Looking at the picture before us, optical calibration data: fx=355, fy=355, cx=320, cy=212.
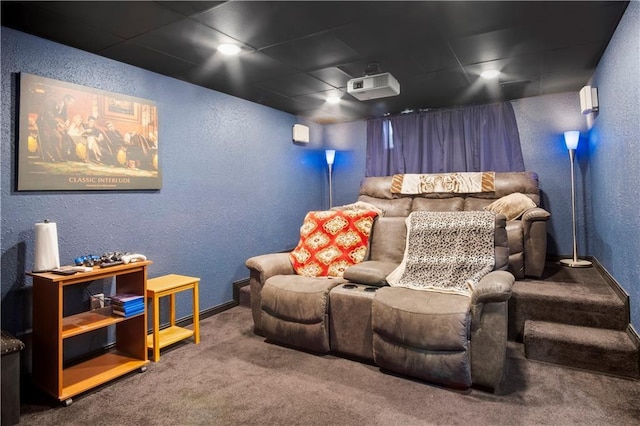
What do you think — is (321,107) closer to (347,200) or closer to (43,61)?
(347,200)

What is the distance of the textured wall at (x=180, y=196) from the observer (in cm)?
226

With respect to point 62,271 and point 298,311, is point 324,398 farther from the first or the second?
point 62,271

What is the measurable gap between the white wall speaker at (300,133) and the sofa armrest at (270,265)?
210cm

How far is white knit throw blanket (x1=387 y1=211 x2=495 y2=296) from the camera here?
2.49 metres

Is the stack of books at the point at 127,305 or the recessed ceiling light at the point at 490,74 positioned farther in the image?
the recessed ceiling light at the point at 490,74

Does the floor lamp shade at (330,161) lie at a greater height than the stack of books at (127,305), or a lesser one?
greater

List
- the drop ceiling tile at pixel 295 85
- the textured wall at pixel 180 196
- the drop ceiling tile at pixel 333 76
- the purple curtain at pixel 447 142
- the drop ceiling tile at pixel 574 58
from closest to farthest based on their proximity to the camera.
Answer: the textured wall at pixel 180 196
the drop ceiling tile at pixel 574 58
the drop ceiling tile at pixel 333 76
the drop ceiling tile at pixel 295 85
the purple curtain at pixel 447 142

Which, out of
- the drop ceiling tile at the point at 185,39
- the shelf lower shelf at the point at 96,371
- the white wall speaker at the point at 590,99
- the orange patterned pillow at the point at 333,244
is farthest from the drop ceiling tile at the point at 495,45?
the shelf lower shelf at the point at 96,371

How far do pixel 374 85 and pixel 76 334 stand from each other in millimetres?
2873

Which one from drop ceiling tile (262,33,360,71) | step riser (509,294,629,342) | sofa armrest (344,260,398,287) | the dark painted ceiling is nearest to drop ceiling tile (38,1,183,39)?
the dark painted ceiling

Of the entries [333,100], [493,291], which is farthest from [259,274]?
[333,100]

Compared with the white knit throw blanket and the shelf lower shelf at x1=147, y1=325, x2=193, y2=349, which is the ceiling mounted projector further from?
the shelf lower shelf at x1=147, y1=325, x2=193, y2=349

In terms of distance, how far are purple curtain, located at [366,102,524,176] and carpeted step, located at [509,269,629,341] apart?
72.0 inches

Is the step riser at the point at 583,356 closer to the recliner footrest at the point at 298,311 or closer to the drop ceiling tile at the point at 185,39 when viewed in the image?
the recliner footrest at the point at 298,311
